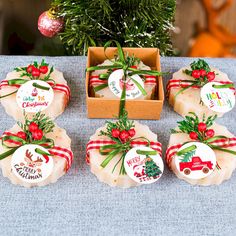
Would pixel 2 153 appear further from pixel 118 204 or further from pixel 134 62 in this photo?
pixel 134 62

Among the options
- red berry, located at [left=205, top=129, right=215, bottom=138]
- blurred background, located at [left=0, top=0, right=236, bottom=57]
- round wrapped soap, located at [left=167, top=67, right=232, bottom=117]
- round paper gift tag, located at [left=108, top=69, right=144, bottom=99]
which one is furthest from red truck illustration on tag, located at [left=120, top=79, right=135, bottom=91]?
blurred background, located at [left=0, top=0, right=236, bottom=57]

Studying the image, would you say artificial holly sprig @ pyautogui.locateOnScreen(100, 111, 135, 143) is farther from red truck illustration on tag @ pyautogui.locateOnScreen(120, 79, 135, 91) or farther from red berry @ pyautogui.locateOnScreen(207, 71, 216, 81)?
red berry @ pyautogui.locateOnScreen(207, 71, 216, 81)

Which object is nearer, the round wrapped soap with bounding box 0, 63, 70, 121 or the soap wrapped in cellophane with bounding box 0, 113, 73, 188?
the soap wrapped in cellophane with bounding box 0, 113, 73, 188

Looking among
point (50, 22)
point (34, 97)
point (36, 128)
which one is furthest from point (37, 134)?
point (50, 22)

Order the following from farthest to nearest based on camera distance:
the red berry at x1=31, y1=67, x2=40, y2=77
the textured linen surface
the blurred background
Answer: the blurred background
the red berry at x1=31, y1=67, x2=40, y2=77
the textured linen surface

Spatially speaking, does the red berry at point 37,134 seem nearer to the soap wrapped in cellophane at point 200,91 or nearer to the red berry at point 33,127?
the red berry at point 33,127

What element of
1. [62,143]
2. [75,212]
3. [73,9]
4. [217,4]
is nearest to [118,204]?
[75,212]

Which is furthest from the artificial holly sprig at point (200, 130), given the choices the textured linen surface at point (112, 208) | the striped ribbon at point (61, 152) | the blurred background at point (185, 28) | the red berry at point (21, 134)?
the blurred background at point (185, 28)
